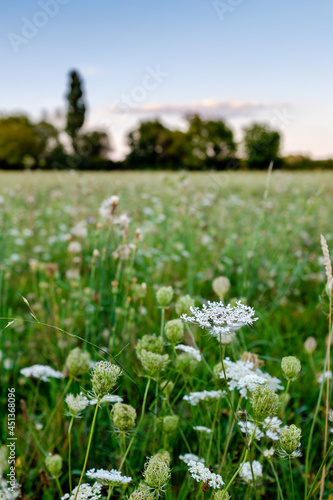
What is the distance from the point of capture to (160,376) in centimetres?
112

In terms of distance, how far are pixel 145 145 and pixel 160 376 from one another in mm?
37851

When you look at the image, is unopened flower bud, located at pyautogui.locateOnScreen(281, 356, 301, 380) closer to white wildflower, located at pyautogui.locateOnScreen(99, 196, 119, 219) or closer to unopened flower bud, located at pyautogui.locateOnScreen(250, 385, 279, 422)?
unopened flower bud, located at pyautogui.locateOnScreen(250, 385, 279, 422)

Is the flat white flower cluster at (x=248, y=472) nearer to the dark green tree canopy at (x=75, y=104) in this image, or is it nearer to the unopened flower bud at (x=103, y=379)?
the unopened flower bud at (x=103, y=379)

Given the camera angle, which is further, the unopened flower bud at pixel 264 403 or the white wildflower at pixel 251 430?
the white wildflower at pixel 251 430

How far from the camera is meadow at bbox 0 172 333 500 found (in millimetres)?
835

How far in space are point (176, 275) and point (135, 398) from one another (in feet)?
4.83

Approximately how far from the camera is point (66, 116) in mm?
24781

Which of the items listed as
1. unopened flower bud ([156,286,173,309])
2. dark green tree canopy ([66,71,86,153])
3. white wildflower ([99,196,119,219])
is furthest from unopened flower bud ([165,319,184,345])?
dark green tree canopy ([66,71,86,153])

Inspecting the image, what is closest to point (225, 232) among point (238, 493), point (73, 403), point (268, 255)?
point (268, 255)

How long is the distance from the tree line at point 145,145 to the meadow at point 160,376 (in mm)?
6112

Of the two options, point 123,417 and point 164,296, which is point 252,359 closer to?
point 164,296

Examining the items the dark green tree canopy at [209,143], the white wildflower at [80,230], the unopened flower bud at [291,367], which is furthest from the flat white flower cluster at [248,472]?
the dark green tree canopy at [209,143]

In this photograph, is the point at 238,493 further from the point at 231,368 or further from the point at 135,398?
the point at 135,398

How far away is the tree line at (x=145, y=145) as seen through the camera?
57.2 feet
